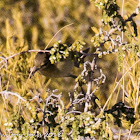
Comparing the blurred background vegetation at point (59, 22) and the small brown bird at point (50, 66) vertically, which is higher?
the blurred background vegetation at point (59, 22)

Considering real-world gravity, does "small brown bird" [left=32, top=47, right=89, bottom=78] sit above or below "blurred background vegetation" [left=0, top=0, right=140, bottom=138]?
below

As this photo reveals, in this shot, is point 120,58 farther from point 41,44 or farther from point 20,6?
point 20,6

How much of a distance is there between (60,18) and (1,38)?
318 millimetres

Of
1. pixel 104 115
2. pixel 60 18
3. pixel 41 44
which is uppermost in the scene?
pixel 60 18

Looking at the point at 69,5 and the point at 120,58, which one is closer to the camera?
the point at 120,58

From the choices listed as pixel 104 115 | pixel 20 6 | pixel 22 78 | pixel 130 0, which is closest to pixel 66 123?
pixel 104 115

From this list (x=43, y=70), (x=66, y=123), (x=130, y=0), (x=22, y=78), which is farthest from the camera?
(x=130, y=0)

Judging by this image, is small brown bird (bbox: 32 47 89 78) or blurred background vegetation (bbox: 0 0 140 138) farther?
blurred background vegetation (bbox: 0 0 140 138)

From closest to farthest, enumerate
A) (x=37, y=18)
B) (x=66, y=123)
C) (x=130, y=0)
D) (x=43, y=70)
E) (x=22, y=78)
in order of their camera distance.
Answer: (x=66, y=123) → (x=43, y=70) → (x=22, y=78) → (x=130, y=0) → (x=37, y=18)

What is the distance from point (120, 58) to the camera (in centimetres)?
60

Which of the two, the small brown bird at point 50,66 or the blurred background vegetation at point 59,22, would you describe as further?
the blurred background vegetation at point 59,22

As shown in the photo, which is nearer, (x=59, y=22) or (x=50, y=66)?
(x=50, y=66)

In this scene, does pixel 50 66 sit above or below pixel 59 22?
below

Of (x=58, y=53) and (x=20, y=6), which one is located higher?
(x=20, y=6)
